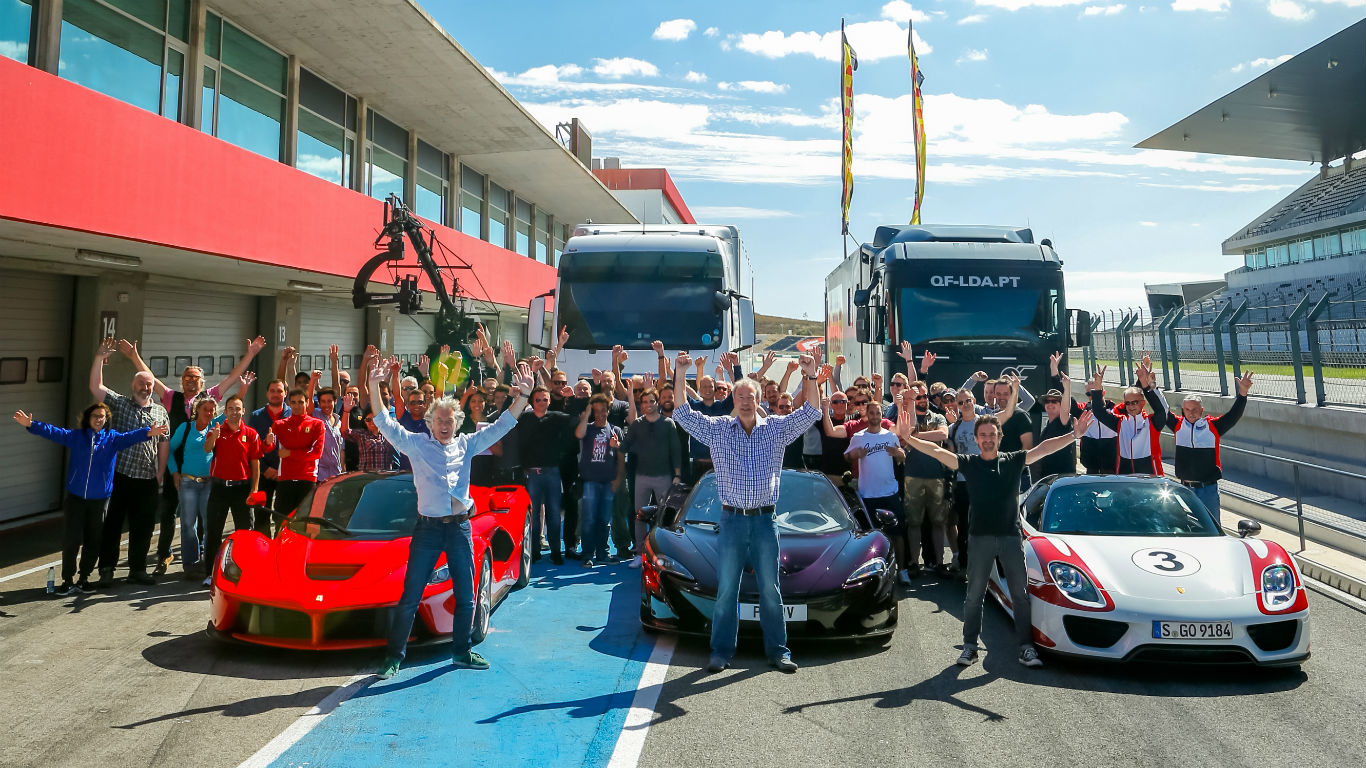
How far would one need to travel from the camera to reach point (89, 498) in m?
7.50

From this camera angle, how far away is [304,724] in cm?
464

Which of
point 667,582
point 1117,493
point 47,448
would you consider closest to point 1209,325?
point 1117,493

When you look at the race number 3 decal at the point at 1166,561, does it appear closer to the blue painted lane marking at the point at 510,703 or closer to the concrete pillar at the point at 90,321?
the blue painted lane marking at the point at 510,703

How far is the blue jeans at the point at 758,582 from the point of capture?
575 cm

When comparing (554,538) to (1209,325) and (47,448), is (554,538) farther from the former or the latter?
(1209,325)

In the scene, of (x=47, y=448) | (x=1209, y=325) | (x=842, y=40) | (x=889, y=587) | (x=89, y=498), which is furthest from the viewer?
(x=842, y=40)

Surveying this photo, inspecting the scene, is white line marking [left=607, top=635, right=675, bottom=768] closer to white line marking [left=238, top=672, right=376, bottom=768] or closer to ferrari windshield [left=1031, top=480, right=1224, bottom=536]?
white line marking [left=238, top=672, right=376, bottom=768]

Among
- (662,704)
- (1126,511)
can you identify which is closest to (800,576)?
(662,704)

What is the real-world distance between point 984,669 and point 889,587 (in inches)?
31.3

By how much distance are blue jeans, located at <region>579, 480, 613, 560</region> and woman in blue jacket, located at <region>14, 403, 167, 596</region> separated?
3.98m

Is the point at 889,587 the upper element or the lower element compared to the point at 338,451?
lower

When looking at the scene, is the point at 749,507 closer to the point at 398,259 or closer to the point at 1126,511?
the point at 1126,511

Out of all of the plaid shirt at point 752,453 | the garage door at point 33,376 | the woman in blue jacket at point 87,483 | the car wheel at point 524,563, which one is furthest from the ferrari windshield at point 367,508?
the garage door at point 33,376

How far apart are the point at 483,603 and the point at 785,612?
2.09m
